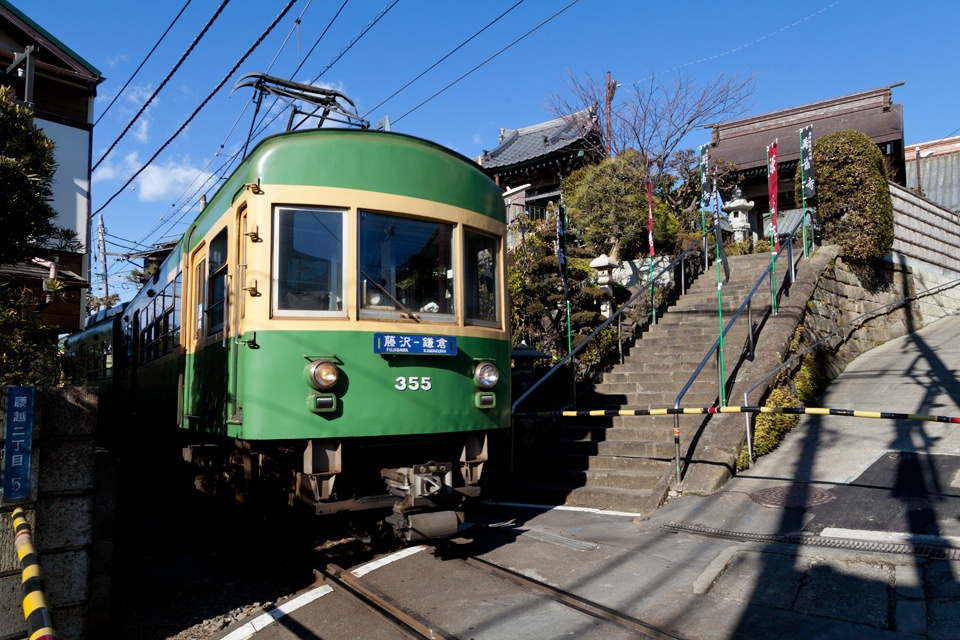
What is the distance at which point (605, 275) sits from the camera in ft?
40.7

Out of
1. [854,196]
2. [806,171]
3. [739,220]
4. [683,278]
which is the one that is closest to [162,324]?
[683,278]

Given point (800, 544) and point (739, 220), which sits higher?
point (739, 220)

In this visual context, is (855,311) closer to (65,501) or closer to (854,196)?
(854,196)

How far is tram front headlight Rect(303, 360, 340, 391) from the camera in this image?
479 cm

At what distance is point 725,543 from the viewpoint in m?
5.46

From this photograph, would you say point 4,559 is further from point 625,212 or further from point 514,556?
point 625,212

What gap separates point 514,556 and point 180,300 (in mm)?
4284

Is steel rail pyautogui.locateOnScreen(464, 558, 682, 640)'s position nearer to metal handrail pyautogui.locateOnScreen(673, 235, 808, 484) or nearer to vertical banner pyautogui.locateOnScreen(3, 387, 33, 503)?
metal handrail pyautogui.locateOnScreen(673, 235, 808, 484)

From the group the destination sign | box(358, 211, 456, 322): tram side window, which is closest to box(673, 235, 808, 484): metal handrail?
the destination sign

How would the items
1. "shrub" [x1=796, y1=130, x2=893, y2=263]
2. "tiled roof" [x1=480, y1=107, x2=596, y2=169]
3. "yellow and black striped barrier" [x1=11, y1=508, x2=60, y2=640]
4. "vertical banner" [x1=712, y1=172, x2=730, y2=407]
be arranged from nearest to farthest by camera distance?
"yellow and black striped barrier" [x1=11, y1=508, x2=60, y2=640]
"vertical banner" [x1=712, y1=172, x2=730, y2=407]
"shrub" [x1=796, y1=130, x2=893, y2=263]
"tiled roof" [x1=480, y1=107, x2=596, y2=169]

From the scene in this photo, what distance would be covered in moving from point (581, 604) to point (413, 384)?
1.91 meters

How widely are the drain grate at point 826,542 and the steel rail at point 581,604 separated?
5.49 ft

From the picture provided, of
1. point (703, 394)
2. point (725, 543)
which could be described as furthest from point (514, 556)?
point (703, 394)

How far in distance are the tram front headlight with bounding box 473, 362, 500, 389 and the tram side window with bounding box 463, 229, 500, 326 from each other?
14.4 inches
